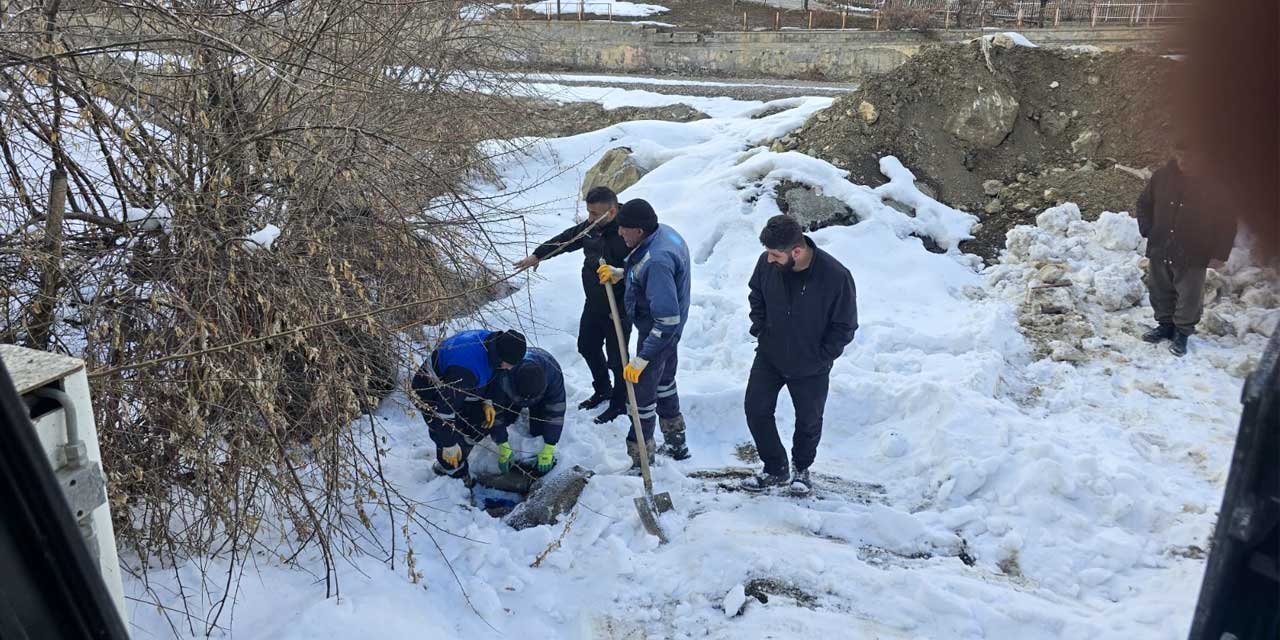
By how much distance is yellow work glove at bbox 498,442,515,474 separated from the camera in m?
5.27

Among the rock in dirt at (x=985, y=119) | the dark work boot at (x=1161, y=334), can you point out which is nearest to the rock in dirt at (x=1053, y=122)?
the rock in dirt at (x=985, y=119)

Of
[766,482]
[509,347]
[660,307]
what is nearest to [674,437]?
[766,482]

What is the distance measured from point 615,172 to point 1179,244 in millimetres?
7042

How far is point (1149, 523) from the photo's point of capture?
453cm

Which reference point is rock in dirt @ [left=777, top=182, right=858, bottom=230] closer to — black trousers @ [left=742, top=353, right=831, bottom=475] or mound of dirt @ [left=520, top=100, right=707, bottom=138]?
black trousers @ [left=742, top=353, right=831, bottom=475]

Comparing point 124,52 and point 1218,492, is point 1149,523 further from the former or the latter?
point 124,52

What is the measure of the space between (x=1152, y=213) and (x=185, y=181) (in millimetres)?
6764

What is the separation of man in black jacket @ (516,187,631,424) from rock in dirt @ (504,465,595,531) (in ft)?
3.11

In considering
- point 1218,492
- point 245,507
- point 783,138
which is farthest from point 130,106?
point 783,138

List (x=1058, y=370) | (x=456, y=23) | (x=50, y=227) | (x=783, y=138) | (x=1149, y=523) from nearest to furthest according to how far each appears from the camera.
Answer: (x=50, y=227) → (x=1149, y=523) → (x=1058, y=370) → (x=456, y=23) → (x=783, y=138)

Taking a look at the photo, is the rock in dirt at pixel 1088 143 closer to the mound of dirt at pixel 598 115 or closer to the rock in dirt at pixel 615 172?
the rock in dirt at pixel 615 172

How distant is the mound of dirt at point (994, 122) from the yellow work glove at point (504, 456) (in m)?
6.06

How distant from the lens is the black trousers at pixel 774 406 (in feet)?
15.8

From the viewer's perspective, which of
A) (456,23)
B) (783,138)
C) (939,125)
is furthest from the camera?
(783,138)
